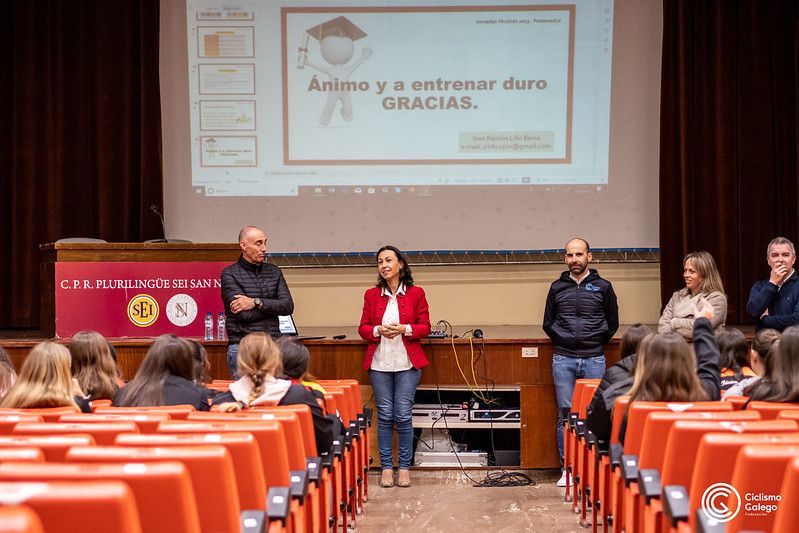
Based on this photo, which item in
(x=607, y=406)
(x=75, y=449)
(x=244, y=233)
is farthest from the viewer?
(x=244, y=233)

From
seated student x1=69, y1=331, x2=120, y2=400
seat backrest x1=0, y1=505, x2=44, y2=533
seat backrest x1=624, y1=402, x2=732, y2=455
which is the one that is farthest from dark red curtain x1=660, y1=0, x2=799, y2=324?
seat backrest x1=0, y1=505, x2=44, y2=533

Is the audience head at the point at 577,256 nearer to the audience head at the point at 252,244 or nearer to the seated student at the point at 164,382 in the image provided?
the audience head at the point at 252,244

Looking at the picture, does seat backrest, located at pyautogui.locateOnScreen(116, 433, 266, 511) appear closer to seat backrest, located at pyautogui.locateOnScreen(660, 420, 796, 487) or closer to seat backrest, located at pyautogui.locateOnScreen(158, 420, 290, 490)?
seat backrest, located at pyautogui.locateOnScreen(158, 420, 290, 490)

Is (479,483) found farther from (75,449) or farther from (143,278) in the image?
(75,449)

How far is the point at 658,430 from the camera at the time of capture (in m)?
2.62

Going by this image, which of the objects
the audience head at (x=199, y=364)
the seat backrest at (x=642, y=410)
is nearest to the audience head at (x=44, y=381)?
the audience head at (x=199, y=364)

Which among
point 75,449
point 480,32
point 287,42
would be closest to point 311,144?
point 287,42

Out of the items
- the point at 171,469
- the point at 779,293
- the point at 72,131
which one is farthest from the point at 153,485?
the point at 72,131

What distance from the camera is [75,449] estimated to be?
1.91 m

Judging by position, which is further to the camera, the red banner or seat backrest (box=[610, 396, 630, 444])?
the red banner

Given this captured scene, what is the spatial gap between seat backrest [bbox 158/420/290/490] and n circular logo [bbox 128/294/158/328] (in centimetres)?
322

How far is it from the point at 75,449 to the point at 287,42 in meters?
5.51

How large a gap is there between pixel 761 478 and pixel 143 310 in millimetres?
4553

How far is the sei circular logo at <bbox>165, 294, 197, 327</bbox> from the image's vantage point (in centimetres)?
564
